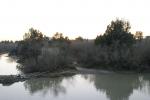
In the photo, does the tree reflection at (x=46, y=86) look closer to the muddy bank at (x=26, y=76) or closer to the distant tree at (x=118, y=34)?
the muddy bank at (x=26, y=76)

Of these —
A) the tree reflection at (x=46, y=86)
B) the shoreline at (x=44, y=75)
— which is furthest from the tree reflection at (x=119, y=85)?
the tree reflection at (x=46, y=86)

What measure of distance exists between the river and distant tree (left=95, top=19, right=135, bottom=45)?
7.81 m

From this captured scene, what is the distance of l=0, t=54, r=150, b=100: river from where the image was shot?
21.8 metres

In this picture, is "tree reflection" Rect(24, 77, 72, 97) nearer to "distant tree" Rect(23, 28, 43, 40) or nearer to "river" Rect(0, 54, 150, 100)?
"river" Rect(0, 54, 150, 100)

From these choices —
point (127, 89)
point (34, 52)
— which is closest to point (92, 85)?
point (127, 89)

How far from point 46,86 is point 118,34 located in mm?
14935

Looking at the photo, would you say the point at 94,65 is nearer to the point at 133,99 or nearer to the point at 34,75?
the point at 34,75

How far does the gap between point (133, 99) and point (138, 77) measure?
Result: 11.2 metres

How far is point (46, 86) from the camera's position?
26.7 metres

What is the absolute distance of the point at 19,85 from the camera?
26875 millimetres

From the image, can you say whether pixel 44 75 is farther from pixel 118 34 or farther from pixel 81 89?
pixel 118 34

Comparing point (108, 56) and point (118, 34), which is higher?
point (118, 34)

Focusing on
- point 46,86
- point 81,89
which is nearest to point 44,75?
point 46,86

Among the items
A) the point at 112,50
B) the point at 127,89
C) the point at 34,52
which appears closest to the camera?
the point at 127,89
